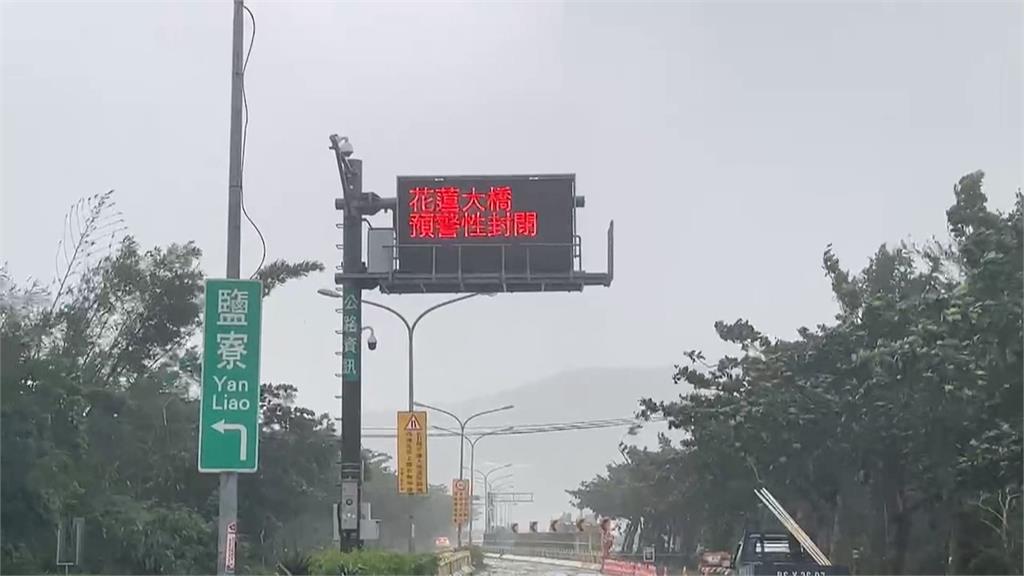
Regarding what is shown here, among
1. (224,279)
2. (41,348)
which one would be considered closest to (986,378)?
(224,279)

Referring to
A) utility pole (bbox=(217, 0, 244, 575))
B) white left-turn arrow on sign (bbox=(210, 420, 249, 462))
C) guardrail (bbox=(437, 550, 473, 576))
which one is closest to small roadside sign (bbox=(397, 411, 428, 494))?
guardrail (bbox=(437, 550, 473, 576))

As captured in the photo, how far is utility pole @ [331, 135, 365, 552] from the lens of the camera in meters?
23.0

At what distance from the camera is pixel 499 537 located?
8438 cm

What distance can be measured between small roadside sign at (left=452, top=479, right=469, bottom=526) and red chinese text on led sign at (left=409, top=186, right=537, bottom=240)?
29388mm

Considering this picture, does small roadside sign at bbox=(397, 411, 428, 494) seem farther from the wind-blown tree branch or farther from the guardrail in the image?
the wind-blown tree branch

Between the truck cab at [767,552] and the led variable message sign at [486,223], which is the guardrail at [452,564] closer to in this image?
the truck cab at [767,552]

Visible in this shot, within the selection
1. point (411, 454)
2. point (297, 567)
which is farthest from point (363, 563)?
point (411, 454)

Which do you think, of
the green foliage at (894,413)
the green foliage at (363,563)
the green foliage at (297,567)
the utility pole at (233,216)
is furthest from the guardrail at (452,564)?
the utility pole at (233,216)

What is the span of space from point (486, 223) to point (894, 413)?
1056cm

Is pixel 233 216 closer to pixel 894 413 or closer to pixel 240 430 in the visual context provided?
pixel 240 430

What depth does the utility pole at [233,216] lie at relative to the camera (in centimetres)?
1047

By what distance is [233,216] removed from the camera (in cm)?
1112

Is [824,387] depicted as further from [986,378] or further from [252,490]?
[252,490]

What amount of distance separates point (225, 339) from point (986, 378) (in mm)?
17382
